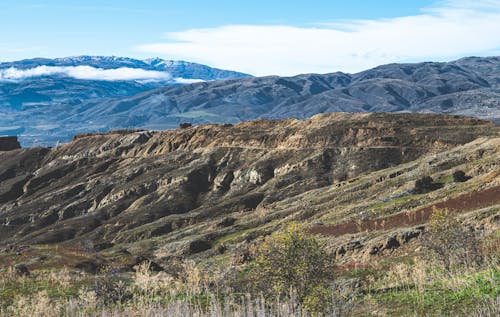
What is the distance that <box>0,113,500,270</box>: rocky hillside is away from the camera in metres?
85.1

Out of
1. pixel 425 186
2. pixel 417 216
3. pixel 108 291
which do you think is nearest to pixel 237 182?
pixel 425 186

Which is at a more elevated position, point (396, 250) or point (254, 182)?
point (396, 250)

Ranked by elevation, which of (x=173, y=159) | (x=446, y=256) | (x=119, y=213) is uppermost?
(x=446, y=256)

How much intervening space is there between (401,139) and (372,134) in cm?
798

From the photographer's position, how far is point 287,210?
9394cm

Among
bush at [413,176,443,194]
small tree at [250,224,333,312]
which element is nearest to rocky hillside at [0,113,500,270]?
bush at [413,176,443,194]

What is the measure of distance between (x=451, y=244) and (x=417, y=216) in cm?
2916

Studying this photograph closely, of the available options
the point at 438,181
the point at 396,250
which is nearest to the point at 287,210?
the point at 438,181

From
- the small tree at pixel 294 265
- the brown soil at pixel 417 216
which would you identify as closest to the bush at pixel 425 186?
the brown soil at pixel 417 216

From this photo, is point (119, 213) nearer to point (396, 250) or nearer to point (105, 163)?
point (105, 163)

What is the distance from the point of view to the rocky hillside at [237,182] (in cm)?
8506

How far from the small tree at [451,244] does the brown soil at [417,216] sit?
2227 centimetres

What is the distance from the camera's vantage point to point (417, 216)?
6222cm

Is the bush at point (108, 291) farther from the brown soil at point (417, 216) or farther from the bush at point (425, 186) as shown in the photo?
the bush at point (425, 186)
